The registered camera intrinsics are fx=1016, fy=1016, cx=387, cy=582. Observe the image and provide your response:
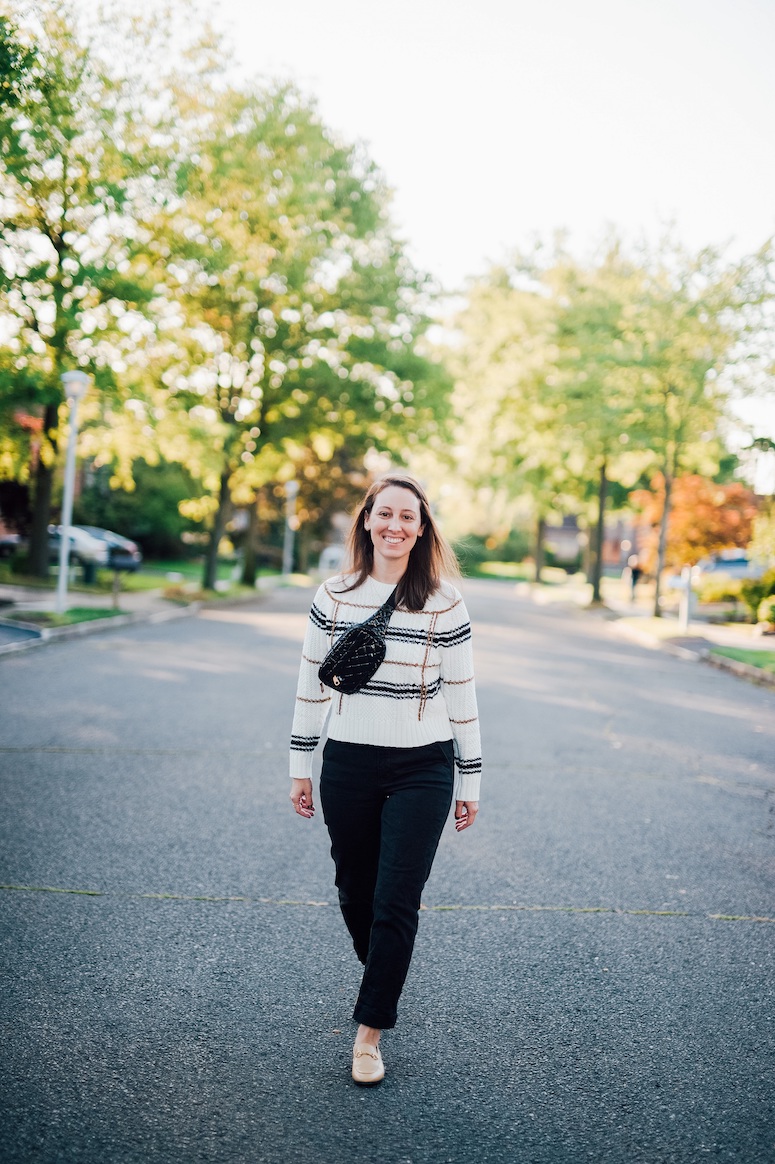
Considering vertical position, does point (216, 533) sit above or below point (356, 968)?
above

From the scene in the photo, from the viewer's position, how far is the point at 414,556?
360cm

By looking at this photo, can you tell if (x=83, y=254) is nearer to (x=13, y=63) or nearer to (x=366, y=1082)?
(x=13, y=63)

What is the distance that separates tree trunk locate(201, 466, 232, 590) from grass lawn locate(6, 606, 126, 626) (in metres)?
9.42

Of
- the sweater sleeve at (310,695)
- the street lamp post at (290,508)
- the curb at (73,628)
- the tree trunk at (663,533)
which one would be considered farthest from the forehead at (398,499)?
the street lamp post at (290,508)

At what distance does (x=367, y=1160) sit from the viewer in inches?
108

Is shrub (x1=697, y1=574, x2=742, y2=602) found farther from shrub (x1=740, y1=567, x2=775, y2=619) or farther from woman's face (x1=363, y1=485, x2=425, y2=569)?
woman's face (x1=363, y1=485, x2=425, y2=569)

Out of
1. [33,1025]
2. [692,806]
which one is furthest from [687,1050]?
[692,806]

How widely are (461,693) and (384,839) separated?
0.56 meters

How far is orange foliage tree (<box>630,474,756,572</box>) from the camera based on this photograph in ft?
106

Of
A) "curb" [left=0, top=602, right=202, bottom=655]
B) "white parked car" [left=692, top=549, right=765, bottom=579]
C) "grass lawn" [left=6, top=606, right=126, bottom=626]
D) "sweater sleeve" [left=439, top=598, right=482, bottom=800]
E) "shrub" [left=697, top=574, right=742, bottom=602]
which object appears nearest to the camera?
"sweater sleeve" [left=439, top=598, right=482, bottom=800]

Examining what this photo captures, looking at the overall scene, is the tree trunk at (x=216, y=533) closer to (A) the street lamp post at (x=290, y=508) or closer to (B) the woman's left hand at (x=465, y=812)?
(A) the street lamp post at (x=290, y=508)

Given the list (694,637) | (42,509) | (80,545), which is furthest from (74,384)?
(80,545)

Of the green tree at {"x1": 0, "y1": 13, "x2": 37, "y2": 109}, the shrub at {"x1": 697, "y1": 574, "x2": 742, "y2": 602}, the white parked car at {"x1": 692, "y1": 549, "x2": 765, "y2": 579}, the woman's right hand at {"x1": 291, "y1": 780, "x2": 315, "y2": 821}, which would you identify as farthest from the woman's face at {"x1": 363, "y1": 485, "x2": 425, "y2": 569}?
the white parked car at {"x1": 692, "y1": 549, "x2": 765, "y2": 579}

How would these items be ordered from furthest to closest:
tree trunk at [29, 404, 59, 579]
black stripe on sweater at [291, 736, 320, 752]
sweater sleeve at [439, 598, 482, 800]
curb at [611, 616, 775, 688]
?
tree trunk at [29, 404, 59, 579] < curb at [611, 616, 775, 688] < black stripe on sweater at [291, 736, 320, 752] < sweater sleeve at [439, 598, 482, 800]
